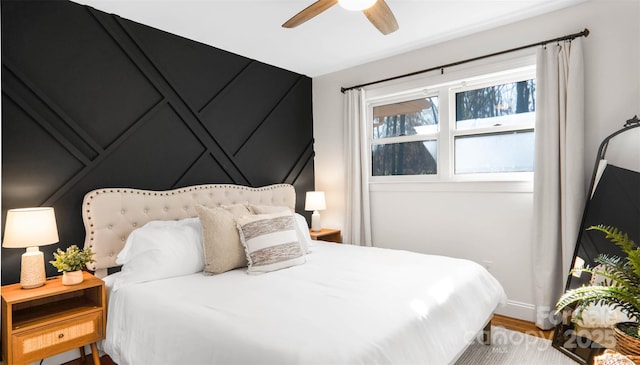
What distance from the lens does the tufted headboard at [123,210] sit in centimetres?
246

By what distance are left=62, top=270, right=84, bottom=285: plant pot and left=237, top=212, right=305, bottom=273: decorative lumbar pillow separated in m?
0.98

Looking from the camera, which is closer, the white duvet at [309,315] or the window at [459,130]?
the white duvet at [309,315]

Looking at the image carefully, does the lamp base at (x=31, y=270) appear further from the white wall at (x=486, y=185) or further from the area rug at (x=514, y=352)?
the white wall at (x=486, y=185)

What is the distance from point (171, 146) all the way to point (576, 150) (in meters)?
3.24

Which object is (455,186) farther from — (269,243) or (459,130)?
(269,243)

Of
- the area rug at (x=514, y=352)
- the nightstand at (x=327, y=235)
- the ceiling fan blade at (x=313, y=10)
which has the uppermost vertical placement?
the ceiling fan blade at (x=313, y=10)

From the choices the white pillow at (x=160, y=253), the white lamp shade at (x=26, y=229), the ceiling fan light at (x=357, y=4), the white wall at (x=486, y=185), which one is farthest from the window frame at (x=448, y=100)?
the white lamp shade at (x=26, y=229)

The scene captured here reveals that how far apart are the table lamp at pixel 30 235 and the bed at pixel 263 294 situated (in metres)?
0.38

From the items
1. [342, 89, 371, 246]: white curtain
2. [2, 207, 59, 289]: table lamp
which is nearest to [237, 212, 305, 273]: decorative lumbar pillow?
[2, 207, 59, 289]: table lamp

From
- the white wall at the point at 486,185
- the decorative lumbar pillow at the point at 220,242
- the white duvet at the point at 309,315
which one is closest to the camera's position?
the white duvet at the point at 309,315

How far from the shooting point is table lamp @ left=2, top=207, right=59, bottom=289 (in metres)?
1.95

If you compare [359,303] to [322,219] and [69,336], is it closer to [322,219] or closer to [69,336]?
[69,336]

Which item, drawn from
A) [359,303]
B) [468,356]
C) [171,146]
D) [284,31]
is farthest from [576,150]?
[171,146]

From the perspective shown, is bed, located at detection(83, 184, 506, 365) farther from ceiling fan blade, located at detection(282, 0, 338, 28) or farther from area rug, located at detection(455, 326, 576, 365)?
ceiling fan blade, located at detection(282, 0, 338, 28)
